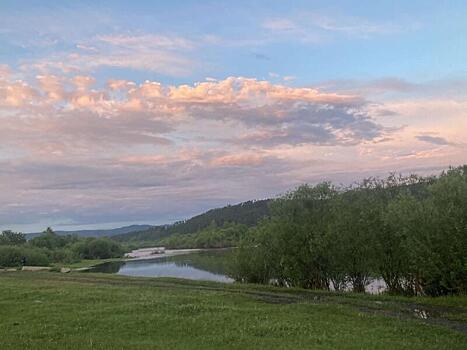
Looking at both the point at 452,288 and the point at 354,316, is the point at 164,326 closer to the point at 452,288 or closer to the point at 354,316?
the point at 354,316

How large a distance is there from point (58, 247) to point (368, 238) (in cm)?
13464

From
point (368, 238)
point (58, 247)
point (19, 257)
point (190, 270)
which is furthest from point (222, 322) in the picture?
point (58, 247)

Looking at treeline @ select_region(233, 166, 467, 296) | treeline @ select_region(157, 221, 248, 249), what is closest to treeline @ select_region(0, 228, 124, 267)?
treeline @ select_region(157, 221, 248, 249)

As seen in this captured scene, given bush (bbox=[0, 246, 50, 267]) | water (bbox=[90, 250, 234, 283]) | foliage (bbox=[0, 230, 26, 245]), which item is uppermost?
foliage (bbox=[0, 230, 26, 245])

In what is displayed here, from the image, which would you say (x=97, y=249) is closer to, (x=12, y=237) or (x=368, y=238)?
(x=12, y=237)

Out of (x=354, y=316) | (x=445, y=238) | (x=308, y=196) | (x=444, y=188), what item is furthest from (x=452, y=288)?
(x=308, y=196)

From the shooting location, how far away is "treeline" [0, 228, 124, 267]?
114812mm

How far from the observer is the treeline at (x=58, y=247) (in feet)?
377

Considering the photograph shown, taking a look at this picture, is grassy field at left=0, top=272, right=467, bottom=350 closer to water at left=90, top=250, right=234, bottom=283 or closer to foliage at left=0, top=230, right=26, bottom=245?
water at left=90, top=250, right=234, bottom=283

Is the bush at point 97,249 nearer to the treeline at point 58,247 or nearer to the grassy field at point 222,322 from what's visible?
the treeline at point 58,247

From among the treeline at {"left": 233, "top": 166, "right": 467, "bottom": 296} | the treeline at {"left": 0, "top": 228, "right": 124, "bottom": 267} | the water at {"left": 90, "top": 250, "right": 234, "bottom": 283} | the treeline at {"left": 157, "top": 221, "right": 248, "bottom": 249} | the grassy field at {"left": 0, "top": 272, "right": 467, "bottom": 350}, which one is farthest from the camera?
the treeline at {"left": 157, "top": 221, "right": 248, "bottom": 249}

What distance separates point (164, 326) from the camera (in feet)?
51.6

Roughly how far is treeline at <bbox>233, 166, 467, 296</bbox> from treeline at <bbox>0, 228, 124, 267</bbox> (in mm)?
85494

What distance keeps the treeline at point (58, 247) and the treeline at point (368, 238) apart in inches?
3366
